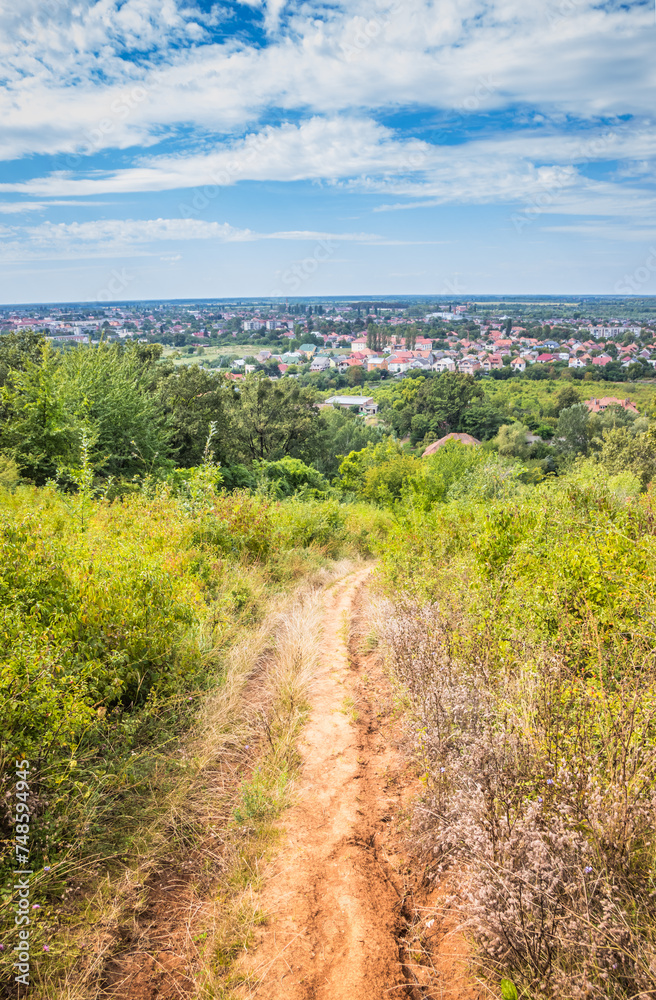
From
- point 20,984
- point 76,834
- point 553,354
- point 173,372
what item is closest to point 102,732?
point 76,834

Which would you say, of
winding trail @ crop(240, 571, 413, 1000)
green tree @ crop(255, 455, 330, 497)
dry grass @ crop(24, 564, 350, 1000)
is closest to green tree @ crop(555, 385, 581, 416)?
green tree @ crop(255, 455, 330, 497)

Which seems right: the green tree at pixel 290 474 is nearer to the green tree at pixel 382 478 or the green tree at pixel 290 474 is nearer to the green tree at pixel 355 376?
the green tree at pixel 382 478

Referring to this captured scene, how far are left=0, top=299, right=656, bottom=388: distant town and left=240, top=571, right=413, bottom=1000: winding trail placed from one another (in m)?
62.0

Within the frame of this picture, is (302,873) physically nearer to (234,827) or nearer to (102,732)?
(234,827)

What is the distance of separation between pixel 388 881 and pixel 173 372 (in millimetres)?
24134

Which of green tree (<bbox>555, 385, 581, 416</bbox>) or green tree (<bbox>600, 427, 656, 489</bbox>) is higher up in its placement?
green tree (<bbox>555, 385, 581, 416</bbox>)

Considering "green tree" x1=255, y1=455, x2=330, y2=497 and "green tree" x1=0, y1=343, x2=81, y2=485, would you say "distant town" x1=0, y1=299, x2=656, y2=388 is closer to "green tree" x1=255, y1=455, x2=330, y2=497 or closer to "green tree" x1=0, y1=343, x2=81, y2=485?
"green tree" x1=255, y1=455, x2=330, y2=497

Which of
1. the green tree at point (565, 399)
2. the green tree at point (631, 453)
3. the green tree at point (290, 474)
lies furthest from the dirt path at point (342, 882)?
the green tree at point (565, 399)

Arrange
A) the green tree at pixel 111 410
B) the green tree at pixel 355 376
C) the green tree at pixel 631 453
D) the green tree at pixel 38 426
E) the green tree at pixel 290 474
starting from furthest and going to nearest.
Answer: the green tree at pixel 355 376 < the green tree at pixel 631 453 < the green tree at pixel 290 474 < the green tree at pixel 111 410 < the green tree at pixel 38 426

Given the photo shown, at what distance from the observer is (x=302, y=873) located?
3.03 m

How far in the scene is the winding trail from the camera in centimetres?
246

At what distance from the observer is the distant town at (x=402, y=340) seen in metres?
89.5

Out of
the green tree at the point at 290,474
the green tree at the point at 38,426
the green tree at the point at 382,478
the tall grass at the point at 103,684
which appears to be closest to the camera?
the tall grass at the point at 103,684

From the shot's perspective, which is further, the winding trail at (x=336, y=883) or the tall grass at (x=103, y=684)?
the tall grass at (x=103, y=684)
